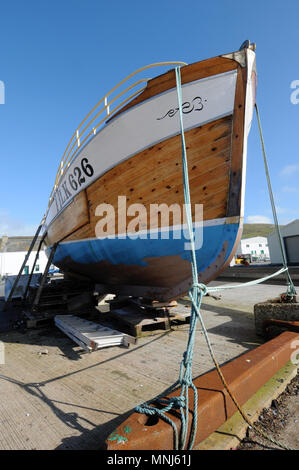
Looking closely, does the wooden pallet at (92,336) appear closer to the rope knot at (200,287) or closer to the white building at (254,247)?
the rope knot at (200,287)

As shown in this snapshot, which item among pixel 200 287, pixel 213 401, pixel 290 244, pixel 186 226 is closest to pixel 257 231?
pixel 290 244

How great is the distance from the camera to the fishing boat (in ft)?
10.00

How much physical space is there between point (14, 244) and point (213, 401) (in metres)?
39.5

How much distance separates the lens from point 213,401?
1.62 m

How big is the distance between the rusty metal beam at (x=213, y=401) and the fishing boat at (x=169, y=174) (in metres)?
1.13

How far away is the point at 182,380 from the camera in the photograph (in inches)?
62.1

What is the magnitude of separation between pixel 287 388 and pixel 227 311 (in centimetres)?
328

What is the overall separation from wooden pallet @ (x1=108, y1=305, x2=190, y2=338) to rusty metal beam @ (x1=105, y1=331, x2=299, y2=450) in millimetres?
2004

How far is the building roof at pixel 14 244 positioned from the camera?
34062mm

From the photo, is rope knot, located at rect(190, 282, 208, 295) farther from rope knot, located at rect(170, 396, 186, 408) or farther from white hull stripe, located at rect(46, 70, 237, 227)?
white hull stripe, located at rect(46, 70, 237, 227)

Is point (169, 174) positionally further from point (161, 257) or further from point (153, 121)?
point (161, 257)

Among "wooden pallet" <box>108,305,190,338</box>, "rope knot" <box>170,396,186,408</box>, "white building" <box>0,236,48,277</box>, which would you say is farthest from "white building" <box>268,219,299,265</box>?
"white building" <box>0,236,48,277</box>

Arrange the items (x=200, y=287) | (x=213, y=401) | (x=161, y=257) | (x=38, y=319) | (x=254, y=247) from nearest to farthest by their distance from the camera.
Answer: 1. (x=213, y=401)
2. (x=200, y=287)
3. (x=161, y=257)
4. (x=38, y=319)
5. (x=254, y=247)
